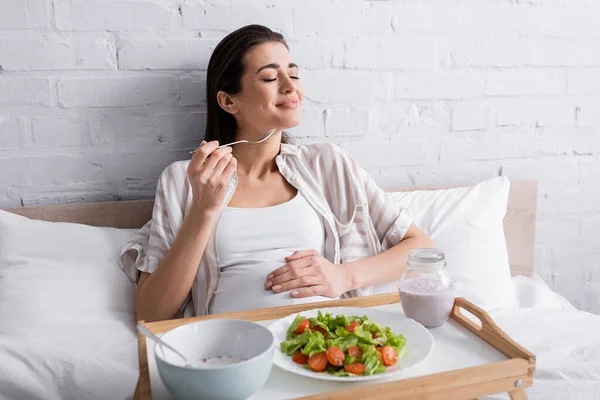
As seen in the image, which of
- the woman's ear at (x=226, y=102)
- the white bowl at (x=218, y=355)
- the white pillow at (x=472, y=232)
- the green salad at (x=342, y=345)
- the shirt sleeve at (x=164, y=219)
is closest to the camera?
the white bowl at (x=218, y=355)

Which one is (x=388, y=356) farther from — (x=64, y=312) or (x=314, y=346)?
(x=64, y=312)

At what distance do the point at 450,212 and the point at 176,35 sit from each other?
2.79 ft

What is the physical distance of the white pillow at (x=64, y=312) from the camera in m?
1.12

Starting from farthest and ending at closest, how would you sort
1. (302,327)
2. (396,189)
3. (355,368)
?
1. (396,189)
2. (302,327)
3. (355,368)

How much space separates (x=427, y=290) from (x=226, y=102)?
2.34ft

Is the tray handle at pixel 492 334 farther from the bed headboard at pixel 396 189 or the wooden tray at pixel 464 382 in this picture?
the bed headboard at pixel 396 189

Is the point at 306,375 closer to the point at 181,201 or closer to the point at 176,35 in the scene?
the point at 181,201

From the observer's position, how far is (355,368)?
32.5 inches

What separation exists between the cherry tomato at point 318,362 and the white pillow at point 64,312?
Answer: 0.43 metres

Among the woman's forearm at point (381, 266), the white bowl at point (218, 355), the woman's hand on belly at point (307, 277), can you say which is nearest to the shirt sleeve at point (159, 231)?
the woman's hand on belly at point (307, 277)

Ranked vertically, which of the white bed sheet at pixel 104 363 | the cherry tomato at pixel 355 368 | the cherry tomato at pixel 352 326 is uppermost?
the cherry tomato at pixel 352 326

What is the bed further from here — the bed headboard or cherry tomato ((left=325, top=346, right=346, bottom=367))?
cherry tomato ((left=325, top=346, right=346, bottom=367))

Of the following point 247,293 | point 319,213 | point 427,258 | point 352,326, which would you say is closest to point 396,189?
point 319,213

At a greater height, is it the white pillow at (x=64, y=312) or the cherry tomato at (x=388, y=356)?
the cherry tomato at (x=388, y=356)
